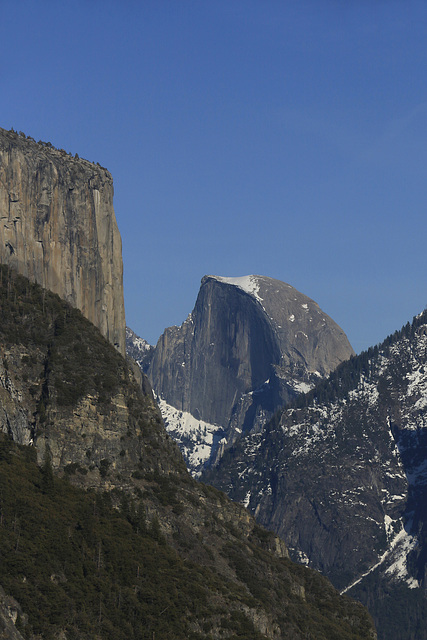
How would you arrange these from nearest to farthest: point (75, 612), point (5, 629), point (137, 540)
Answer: point (5, 629) → point (75, 612) → point (137, 540)

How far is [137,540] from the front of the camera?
18700cm

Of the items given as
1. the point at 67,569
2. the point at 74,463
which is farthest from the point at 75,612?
the point at 74,463

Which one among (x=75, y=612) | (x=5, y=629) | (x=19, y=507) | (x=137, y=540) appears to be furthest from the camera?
(x=137, y=540)

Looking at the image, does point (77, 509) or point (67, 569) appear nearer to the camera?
point (67, 569)

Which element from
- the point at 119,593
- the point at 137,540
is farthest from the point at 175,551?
the point at 119,593

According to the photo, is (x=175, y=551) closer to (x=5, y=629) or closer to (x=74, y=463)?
(x=74, y=463)

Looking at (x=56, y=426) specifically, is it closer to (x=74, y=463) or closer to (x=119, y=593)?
(x=74, y=463)

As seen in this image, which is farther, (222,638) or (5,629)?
(222,638)

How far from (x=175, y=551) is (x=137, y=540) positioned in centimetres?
813

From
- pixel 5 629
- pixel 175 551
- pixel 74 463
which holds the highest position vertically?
pixel 74 463

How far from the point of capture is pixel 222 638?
178m

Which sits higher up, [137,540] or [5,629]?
[137,540]

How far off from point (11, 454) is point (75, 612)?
3148cm

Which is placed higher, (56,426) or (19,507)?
(56,426)
